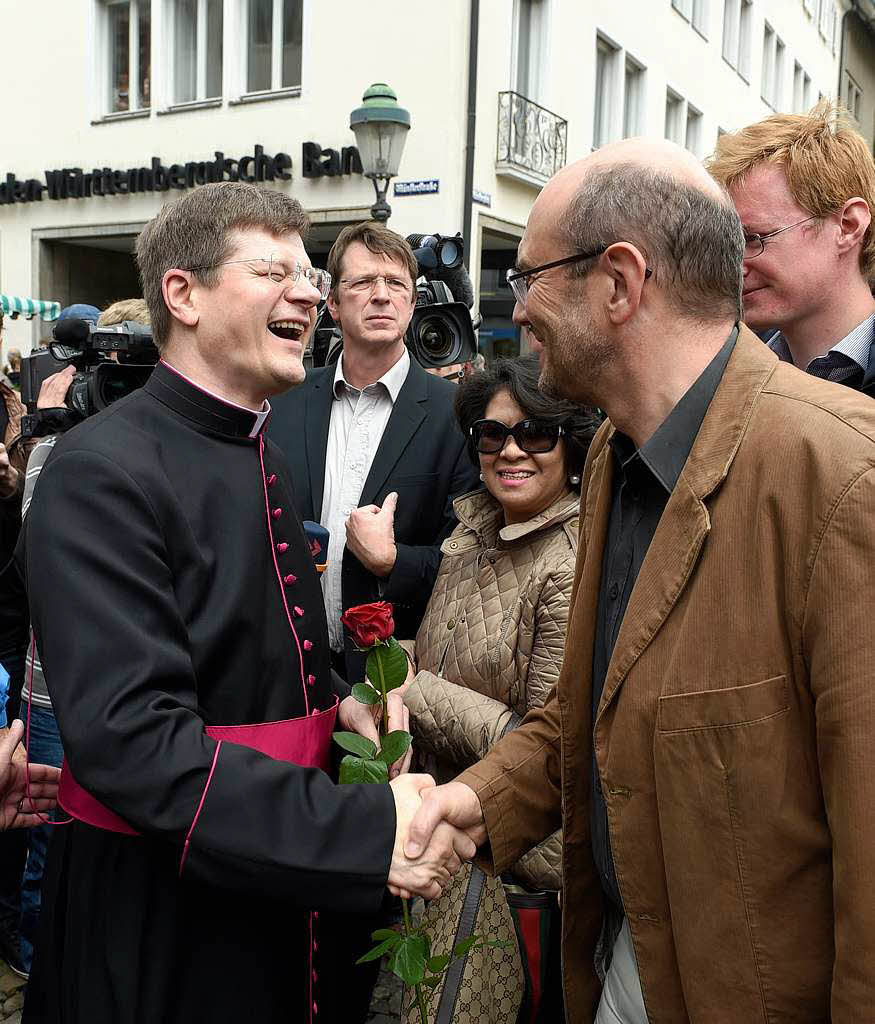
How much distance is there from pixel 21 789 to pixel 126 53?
15677mm

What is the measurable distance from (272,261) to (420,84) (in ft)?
38.1

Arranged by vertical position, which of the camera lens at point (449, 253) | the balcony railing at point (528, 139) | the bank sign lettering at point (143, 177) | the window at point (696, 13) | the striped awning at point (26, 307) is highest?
the window at point (696, 13)

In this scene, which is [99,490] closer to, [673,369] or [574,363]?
[574,363]

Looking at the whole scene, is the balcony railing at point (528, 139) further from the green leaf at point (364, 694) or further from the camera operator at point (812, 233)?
the green leaf at point (364, 694)

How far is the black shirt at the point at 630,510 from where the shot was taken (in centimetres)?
164

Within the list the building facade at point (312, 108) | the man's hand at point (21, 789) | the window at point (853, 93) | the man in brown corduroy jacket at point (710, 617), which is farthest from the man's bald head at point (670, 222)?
the window at point (853, 93)

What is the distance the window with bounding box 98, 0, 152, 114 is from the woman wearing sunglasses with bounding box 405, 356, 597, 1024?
1435 centimetres

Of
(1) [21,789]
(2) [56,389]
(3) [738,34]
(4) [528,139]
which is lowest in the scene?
(1) [21,789]

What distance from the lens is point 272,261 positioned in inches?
83.6

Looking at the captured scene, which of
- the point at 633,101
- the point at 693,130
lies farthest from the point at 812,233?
the point at 693,130

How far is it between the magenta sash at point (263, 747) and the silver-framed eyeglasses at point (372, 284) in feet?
6.27

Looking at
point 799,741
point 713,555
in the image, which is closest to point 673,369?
point 713,555

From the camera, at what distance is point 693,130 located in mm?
19375

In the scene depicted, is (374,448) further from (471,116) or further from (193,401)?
(471,116)
